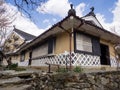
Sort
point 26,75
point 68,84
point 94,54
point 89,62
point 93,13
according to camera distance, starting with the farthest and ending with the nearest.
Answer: point 93,13 < point 94,54 < point 89,62 < point 26,75 < point 68,84

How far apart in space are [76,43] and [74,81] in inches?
203

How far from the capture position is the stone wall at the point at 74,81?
5512 millimetres

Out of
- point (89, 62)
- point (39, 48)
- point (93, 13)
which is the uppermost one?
point (93, 13)

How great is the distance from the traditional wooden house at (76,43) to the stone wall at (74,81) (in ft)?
9.82

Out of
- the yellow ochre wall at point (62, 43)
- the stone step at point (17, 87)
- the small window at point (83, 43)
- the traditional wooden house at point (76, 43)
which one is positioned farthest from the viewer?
the yellow ochre wall at point (62, 43)

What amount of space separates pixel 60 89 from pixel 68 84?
33 centimetres

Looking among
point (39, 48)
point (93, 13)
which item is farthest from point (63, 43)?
point (93, 13)

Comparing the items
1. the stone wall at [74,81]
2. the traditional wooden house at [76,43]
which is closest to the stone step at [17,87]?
the stone wall at [74,81]

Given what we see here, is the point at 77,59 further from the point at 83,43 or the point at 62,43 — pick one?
the point at 62,43

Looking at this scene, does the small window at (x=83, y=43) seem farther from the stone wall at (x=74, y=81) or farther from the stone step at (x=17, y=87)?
the stone step at (x=17, y=87)

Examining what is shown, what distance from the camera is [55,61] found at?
11.3 metres

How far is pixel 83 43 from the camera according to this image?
432 inches

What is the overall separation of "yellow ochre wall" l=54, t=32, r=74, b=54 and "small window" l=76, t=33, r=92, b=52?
0.56 metres

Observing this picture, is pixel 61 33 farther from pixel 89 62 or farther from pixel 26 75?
pixel 26 75
